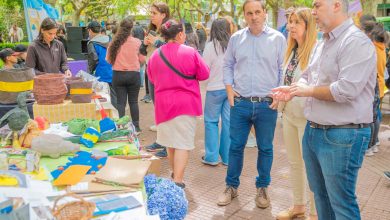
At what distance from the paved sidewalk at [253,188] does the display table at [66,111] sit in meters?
1.25

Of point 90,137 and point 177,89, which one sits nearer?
point 90,137

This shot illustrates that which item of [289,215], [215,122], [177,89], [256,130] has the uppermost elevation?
[177,89]

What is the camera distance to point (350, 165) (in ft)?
8.56

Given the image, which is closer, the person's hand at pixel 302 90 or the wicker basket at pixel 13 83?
the person's hand at pixel 302 90

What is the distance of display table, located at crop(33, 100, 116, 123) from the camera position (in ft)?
14.5

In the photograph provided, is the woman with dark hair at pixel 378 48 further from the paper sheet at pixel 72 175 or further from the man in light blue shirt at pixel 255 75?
the paper sheet at pixel 72 175

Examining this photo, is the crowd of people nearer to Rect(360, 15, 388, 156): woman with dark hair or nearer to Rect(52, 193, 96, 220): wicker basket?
Rect(360, 15, 388, 156): woman with dark hair

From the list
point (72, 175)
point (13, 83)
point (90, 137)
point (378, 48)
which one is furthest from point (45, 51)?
point (378, 48)

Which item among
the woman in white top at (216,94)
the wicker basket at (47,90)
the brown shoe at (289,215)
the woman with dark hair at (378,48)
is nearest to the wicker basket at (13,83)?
the wicker basket at (47,90)

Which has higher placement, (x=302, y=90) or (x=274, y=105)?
(x=302, y=90)

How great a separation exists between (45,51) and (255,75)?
305cm

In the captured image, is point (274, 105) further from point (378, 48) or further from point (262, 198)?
point (378, 48)

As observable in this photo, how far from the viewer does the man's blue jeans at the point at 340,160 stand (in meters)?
2.59

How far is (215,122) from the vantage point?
5.44 m
